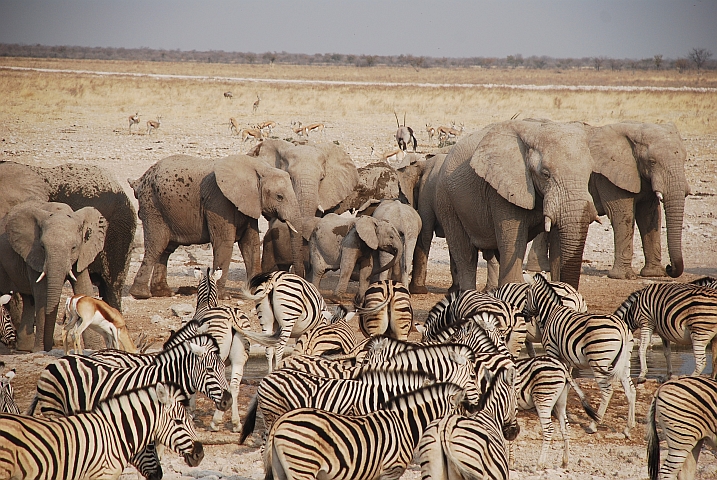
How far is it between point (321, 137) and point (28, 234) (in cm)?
1901

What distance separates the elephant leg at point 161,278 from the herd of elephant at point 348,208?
Result: 23mm

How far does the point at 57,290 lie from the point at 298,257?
410 cm

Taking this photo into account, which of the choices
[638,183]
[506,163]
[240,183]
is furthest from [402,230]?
[638,183]

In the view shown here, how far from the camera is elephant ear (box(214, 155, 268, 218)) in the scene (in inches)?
504

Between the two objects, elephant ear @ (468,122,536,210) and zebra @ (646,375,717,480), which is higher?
elephant ear @ (468,122,536,210)

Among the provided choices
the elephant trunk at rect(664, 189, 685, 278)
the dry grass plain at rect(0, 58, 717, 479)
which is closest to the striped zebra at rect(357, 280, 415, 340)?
the dry grass plain at rect(0, 58, 717, 479)

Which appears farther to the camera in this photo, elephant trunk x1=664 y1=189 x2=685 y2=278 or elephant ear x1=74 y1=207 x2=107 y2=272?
elephant trunk x1=664 y1=189 x2=685 y2=278

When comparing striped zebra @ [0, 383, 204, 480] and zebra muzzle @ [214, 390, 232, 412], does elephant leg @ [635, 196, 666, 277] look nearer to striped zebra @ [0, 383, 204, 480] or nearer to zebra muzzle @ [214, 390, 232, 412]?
zebra muzzle @ [214, 390, 232, 412]

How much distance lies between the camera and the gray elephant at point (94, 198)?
1138cm

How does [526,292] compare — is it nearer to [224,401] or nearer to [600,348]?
[600,348]

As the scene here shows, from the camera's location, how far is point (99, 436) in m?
5.33

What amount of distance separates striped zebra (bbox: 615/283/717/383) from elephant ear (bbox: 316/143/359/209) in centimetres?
623

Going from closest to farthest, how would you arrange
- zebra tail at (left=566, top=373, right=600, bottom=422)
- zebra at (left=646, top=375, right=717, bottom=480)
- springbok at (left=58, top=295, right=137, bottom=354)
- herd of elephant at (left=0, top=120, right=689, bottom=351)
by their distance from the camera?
1. zebra at (left=646, top=375, right=717, bottom=480)
2. zebra tail at (left=566, top=373, right=600, bottom=422)
3. springbok at (left=58, top=295, right=137, bottom=354)
4. herd of elephant at (left=0, top=120, right=689, bottom=351)

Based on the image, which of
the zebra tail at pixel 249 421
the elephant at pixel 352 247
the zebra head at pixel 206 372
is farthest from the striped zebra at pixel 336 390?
the elephant at pixel 352 247
